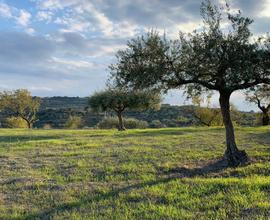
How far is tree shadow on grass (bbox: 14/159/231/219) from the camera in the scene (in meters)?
10.9

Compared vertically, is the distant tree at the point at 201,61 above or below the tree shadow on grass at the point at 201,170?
above

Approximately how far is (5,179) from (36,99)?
66.9 meters

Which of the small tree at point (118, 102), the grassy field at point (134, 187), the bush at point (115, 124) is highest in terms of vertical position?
the small tree at point (118, 102)

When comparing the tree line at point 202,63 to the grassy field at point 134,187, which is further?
the tree line at point 202,63

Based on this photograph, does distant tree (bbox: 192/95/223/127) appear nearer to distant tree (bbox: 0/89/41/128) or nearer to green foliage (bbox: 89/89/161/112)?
green foliage (bbox: 89/89/161/112)

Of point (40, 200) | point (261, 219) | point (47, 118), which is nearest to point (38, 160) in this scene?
point (40, 200)

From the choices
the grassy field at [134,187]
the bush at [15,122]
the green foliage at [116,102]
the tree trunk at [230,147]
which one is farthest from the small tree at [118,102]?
the tree trunk at [230,147]

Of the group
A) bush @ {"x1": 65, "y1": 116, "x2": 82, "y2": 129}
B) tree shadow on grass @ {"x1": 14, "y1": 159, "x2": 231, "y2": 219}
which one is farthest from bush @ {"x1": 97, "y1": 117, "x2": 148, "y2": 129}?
tree shadow on grass @ {"x1": 14, "y1": 159, "x2": 231, "y2": 219}

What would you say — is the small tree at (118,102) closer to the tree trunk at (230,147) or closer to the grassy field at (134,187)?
the grassy field at (134,187)

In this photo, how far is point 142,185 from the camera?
13680mm

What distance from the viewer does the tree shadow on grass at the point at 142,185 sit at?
10.9 metres

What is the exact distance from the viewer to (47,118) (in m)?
104

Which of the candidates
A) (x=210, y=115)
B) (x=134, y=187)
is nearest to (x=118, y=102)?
(x=210, y=115)

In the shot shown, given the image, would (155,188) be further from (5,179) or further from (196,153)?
(196,153)
